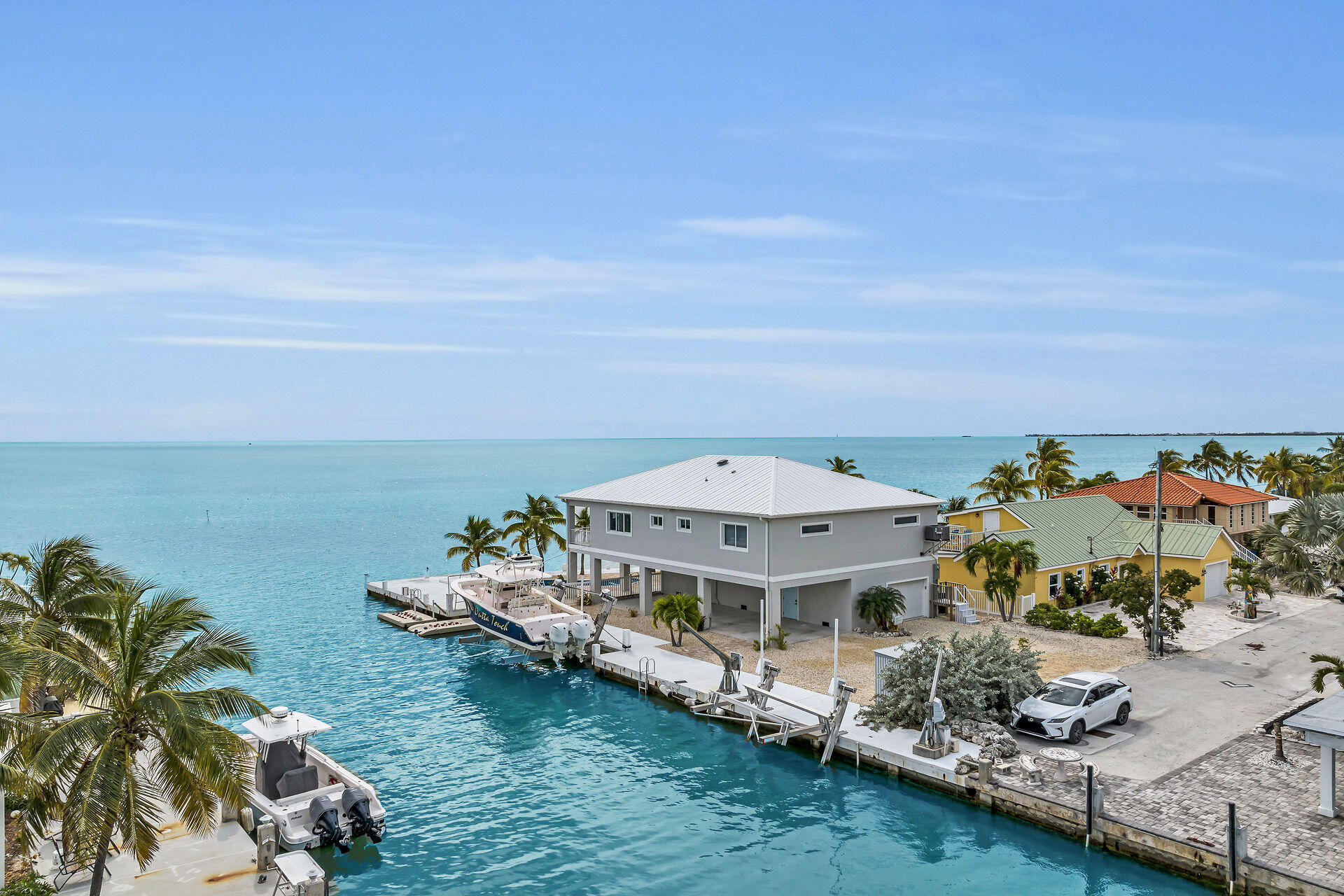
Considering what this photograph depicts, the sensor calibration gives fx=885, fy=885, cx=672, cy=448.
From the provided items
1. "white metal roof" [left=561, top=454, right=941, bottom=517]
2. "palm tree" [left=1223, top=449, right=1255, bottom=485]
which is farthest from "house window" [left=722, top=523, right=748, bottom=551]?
"palm tree" [left=1223, top=449, right=1255, bottom=485]

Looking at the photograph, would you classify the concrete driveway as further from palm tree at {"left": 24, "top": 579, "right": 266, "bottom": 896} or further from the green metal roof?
palm tree at {"left": 24, "top": 579, "right": 266, "bottom": 896}

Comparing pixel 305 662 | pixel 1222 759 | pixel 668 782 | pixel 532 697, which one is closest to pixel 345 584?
pixel 305 662

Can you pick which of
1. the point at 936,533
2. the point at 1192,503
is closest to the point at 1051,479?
the point at 1192,503

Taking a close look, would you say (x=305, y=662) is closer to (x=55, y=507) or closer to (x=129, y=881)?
(x=129, y=881)

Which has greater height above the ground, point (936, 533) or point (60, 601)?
point (60, 601)

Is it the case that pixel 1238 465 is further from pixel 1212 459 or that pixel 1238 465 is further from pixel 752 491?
pixel 752 491

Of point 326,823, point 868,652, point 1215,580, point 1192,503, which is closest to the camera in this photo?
point 326,823
